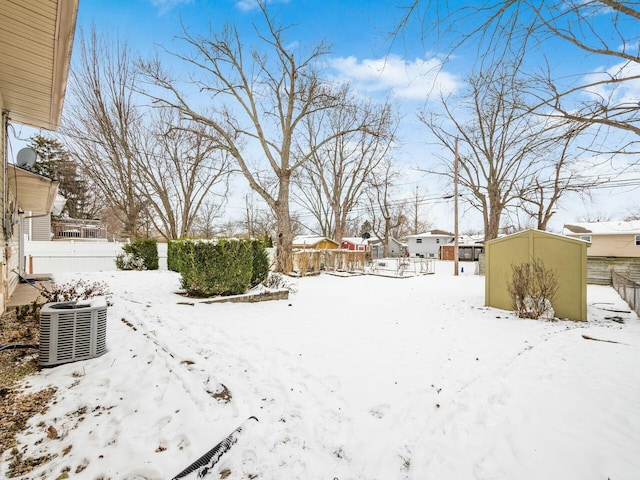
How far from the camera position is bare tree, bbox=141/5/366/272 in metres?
12.5

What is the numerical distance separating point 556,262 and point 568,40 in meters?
5.36

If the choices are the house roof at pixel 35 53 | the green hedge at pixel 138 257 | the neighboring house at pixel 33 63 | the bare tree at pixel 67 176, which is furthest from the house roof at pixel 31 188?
the bare tree at pixel 67 176

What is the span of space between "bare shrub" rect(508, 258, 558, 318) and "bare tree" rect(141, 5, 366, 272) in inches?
341

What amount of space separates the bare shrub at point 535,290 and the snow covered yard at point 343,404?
147 cm

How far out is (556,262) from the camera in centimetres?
661

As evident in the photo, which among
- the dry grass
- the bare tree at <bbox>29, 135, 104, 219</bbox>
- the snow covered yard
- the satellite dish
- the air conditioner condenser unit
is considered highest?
the bare tree at <bbox>29, 135, 104, 219</bbox>

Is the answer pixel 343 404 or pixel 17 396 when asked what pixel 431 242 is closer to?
pixel 343 404

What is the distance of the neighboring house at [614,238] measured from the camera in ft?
74.5

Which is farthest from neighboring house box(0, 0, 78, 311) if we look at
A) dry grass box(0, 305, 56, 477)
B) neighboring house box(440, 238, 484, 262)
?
neighboring house box(440, 238, 484, 262)

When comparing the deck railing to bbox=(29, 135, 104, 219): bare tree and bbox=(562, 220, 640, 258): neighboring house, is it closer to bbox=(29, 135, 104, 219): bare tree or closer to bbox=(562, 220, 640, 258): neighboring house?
bbox=(29, 135, 104, 219): bare tree

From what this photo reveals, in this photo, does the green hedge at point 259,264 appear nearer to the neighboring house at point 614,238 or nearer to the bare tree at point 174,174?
the bare tree at point 174,174

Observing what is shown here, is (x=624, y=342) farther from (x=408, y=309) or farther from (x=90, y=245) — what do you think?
(x=90, y=245)

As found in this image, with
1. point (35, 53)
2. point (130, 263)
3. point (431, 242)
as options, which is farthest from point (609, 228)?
point (130, 263)

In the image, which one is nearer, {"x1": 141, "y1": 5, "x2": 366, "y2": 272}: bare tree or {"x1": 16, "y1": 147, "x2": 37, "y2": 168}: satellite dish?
{"x1": 16, "y1": 147, "x2": 37, "y2": 168}: satellite dish
